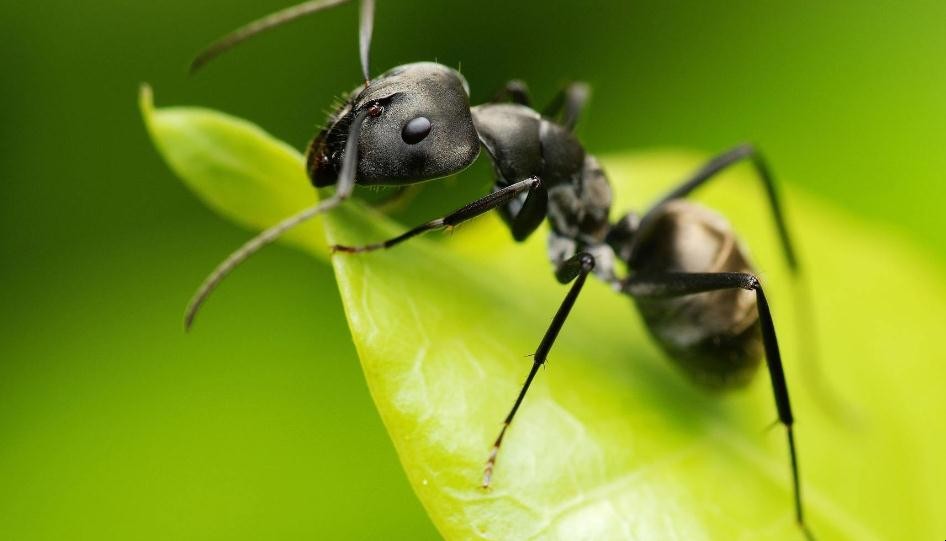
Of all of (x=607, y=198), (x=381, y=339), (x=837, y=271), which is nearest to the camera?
(x=381, y=339)

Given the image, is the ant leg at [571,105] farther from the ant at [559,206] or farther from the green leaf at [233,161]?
the green leaf at [233,161]

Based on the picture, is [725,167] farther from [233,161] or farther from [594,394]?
[233,161]

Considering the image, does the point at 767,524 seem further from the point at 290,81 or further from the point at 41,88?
the point at 41,88

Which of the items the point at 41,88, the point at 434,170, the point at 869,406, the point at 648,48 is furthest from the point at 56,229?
the point at 869,406

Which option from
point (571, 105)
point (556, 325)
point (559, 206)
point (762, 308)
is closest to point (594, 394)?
point (556, 325)

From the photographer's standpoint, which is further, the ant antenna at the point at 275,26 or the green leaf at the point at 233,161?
the ant antenna at the point at 275,26

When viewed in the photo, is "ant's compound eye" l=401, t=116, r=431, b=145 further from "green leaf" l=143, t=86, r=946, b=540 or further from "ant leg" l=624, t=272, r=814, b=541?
"ant leg" l=624, t=272, r=814, b=541

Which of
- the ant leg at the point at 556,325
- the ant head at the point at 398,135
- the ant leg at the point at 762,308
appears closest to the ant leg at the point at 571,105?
the ant leg at the point at 556,325
